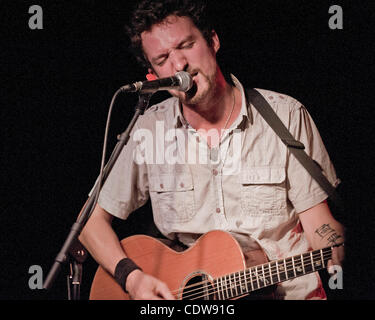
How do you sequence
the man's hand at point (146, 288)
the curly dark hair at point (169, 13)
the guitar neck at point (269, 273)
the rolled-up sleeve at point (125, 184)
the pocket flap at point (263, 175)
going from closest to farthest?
the guitar neck at point (269, 273) → the man's hand at point (146, 288) → the pocket flap at point (263, 175) → the curly dark hair at point (169, 13) → the rolled-up sleeve at point (125, 184)

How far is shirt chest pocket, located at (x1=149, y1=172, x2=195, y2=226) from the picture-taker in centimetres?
221

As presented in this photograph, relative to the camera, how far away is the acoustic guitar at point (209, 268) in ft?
5.32

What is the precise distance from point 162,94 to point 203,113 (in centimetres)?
58

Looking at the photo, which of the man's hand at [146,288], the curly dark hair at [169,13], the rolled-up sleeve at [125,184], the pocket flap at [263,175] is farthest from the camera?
the rolled-up sleeve at [125,184]

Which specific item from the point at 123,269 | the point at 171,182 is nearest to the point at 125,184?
the point at 171,182

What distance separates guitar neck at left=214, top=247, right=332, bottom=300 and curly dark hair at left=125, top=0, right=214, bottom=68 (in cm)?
117

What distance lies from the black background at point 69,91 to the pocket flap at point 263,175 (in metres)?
0.33

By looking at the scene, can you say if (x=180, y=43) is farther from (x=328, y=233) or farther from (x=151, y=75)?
(x=328, y=233)

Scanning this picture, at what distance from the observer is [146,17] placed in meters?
2.18

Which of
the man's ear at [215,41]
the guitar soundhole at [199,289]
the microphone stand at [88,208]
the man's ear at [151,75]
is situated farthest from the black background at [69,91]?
the microphone stand at [88,208]

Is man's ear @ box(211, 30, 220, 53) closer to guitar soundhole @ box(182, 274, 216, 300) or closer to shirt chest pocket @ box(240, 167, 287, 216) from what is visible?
shirt chest pocket @ box(240, 167, 287, 216)

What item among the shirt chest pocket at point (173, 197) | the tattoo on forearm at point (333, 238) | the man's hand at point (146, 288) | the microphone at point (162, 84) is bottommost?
the man's hand at point (146, 288)

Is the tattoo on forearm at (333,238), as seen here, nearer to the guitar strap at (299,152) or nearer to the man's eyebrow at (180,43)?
the guitar strap at (299,152)
